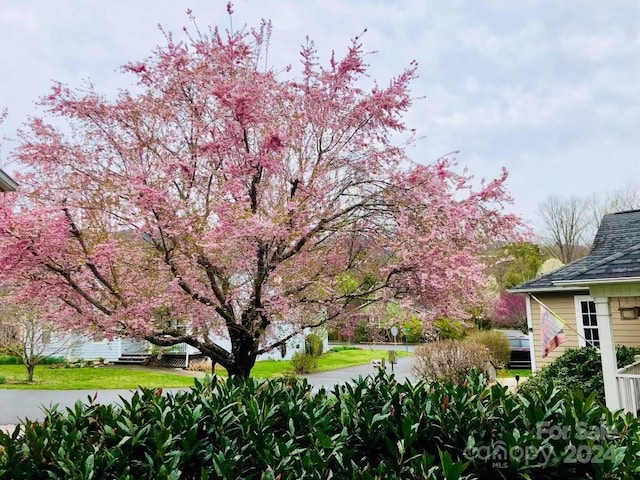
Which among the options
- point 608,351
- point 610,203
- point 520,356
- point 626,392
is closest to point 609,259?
point 608,351

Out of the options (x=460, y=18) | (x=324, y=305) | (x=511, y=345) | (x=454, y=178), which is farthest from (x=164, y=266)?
(x=511, y=345)

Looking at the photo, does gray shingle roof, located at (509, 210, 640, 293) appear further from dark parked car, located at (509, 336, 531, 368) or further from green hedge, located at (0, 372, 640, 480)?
dark parked car, located at (509, 336, 531, 368)

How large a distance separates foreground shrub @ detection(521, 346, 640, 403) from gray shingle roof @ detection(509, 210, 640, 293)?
68.4 inches

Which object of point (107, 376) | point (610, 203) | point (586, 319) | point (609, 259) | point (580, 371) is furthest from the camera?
point (610, 203)

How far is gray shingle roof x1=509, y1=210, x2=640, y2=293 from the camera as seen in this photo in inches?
257

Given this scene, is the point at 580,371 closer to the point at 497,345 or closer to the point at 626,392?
the point at 626,392

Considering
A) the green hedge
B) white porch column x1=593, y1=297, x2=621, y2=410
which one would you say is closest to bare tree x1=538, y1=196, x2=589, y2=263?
white porch column x1=593, y1=297, x2=621, y2=410

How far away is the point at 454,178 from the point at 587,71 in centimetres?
1076

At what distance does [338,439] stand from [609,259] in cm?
614

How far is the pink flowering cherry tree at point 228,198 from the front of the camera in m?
5.71

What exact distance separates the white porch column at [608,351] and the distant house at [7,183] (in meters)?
8.65

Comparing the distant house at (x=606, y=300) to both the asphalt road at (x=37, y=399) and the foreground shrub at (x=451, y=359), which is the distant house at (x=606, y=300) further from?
the asphalt road at (x=37, y=399)

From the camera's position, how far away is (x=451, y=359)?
12.4m

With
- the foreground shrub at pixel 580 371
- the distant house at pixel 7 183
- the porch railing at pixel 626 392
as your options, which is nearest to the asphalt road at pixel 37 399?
the foreground shrub at pixel 580 371
